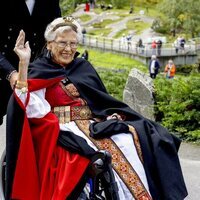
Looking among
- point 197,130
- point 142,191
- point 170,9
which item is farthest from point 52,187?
point 170,9

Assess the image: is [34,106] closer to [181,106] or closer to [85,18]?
[181,106]

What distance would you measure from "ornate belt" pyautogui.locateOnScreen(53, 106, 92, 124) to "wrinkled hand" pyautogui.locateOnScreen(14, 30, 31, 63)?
51 cm

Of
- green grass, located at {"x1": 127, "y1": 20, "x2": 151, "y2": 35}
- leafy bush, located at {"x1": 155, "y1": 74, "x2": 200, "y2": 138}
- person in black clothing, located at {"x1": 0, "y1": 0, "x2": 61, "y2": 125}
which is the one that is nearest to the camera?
person in black clothing, located at {"x1": 0, "y1": 0, "x2": 61, "y2": 125}

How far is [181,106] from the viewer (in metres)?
8.62

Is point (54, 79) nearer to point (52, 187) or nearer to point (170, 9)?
point (52, 187)

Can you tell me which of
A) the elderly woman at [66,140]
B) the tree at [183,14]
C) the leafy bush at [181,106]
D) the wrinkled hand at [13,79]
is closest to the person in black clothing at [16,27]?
the wrinkled hand at [13,79]

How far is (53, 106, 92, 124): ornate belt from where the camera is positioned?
428cm

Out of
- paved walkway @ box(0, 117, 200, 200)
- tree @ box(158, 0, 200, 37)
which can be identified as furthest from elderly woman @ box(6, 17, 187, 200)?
tree @ box(158, 0, 200, 37)

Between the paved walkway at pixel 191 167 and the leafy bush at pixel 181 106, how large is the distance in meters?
0.28

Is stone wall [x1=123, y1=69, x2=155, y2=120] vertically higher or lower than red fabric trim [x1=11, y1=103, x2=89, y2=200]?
lower

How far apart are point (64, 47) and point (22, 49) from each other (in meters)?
0.40

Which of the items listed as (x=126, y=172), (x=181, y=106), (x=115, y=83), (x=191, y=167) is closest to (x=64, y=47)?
(x=126, y=172)

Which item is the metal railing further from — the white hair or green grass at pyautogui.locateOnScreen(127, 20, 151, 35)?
the white hair

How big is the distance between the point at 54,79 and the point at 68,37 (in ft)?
1.07
